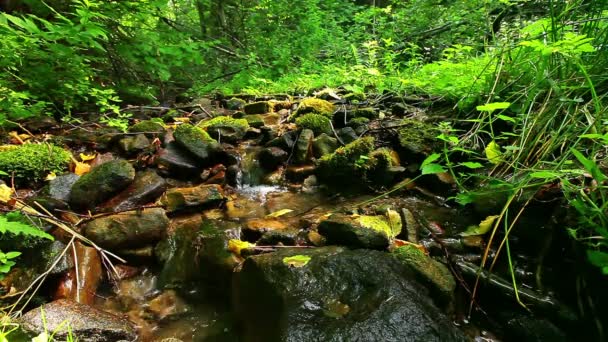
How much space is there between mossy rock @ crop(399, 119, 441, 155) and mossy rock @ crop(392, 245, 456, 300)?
1332mm

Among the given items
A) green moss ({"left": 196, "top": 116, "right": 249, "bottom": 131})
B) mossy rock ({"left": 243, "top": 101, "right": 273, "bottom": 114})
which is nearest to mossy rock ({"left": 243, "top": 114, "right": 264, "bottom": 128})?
green moss ({"left": 196, "top": 116, "right": 249, "bottom": 131})

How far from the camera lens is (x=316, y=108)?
15.2 feet

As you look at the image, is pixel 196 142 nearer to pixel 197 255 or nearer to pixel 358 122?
pixel 197 255

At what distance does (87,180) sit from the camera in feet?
10.6

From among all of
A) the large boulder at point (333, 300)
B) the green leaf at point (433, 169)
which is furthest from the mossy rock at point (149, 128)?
the green leaf at point (433, 169)

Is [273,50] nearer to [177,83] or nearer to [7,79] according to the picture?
[177,83]

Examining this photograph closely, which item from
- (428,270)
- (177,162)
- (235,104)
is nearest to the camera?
(428,270)

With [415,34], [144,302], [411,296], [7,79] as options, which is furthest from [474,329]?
[415,34]

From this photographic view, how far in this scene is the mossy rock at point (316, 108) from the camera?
457 cm

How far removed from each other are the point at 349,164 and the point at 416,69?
3.24 metres

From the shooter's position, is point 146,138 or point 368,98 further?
point 368,98

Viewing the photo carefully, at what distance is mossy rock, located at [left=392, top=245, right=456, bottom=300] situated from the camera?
1.96 m

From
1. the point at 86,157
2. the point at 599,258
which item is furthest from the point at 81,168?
the point at 599,258

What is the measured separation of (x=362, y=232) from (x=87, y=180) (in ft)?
8.48
